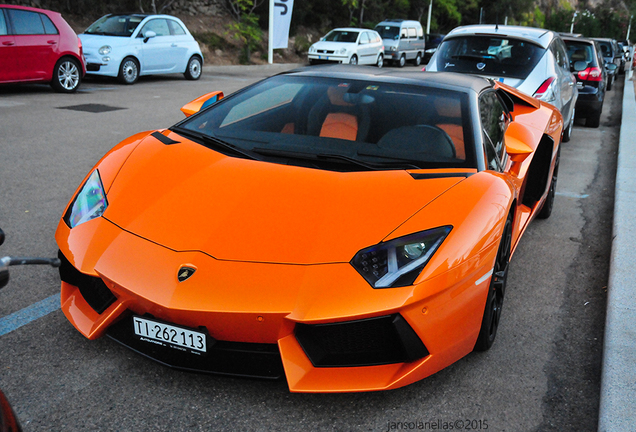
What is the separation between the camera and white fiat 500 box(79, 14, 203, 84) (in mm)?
13258

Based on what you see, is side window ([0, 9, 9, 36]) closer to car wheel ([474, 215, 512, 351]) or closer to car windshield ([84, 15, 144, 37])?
car windshield ([84, 15, 144, 37])

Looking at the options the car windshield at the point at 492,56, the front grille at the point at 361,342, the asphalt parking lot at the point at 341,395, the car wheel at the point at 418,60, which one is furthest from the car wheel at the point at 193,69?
the car wheel at the point at 418,60

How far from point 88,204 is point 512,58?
5999 mm

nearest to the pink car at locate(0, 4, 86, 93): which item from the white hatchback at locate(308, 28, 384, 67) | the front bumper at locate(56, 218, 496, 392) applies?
the front bumper at locate(56, 218, 496, 392)

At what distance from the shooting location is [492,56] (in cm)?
757

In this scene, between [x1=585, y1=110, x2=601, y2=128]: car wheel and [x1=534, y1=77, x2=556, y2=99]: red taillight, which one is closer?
[x1=534, y1=77, x2=556, y2=99]: red taillight

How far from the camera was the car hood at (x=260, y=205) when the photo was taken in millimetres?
2480

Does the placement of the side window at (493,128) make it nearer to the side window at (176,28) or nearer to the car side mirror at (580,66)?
the car side mirror at (580,66)

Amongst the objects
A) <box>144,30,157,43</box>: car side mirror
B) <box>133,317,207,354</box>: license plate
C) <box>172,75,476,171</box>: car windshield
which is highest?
<box>144,30,157,43</box>: car side mirror

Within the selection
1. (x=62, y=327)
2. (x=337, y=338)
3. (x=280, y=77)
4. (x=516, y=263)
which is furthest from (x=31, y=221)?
(x=516, y=263)

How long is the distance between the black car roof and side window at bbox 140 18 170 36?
1125 cm

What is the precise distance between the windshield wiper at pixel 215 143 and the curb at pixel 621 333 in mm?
1941

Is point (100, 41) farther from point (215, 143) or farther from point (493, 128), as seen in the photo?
point (493, 128)

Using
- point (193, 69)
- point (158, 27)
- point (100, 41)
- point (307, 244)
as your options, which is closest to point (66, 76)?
point (100, 41)
